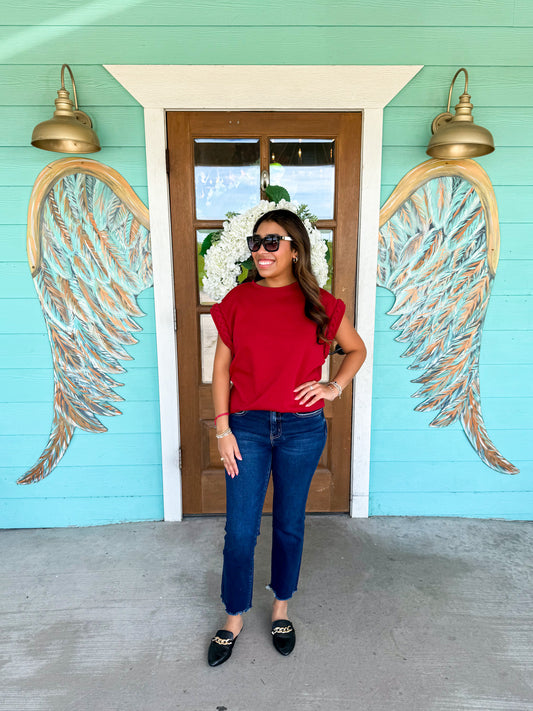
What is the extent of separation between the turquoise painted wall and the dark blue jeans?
1011mm

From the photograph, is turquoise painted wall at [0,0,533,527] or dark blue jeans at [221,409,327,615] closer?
dark blue jeans at [221,409,327,615]

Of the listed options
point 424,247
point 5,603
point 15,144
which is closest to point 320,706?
point 5,603

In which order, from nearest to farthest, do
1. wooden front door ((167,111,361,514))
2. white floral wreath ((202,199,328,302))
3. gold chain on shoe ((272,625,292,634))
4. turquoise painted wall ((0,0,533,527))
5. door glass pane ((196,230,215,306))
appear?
white floral wreath ((202,199,328,302)) → gold chain on shoe ((272,625,292,634)) → turquoise painted wall ((0,0,533,527)) → wooden front door ((167,111,361,514)) → door glass pane ((196,230,215,306))

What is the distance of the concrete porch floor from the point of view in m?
1.60

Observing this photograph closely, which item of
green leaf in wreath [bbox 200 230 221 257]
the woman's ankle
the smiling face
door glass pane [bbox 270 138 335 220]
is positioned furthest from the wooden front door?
the woman's ankle

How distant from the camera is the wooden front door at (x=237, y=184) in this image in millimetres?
2311

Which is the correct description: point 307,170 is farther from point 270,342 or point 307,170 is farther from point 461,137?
point 270,342

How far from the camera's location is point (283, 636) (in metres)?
1.78

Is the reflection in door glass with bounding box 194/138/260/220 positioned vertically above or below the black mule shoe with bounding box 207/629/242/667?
above

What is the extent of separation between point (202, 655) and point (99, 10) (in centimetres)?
295

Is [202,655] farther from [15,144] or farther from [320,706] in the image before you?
[15,144]

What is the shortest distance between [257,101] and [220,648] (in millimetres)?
2484

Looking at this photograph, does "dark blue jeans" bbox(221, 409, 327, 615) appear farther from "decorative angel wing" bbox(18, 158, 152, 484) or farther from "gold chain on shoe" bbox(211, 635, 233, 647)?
"decorative angel wing" bbox(18, 158, 152, 484)

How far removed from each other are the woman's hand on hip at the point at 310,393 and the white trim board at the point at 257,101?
0.92 meters
